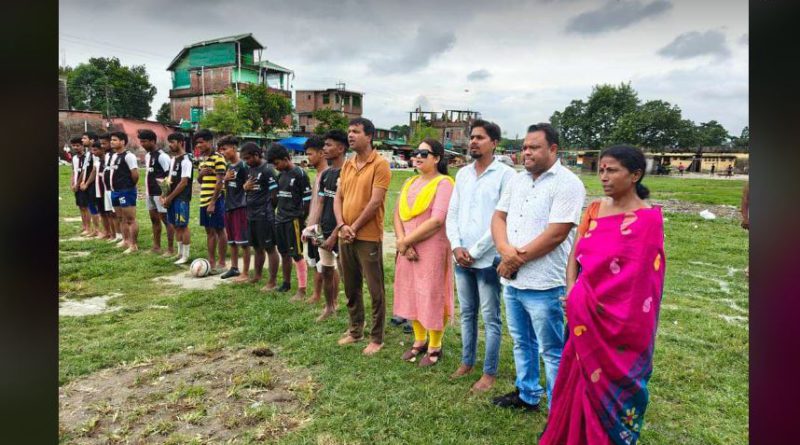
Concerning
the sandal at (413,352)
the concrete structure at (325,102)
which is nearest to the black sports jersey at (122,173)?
the sandal at (413,352)

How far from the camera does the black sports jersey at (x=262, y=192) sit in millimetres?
6172

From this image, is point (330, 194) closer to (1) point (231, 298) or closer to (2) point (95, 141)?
(1) point (231, 298)

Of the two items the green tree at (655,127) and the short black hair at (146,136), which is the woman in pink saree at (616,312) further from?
the green tree at (655,127)

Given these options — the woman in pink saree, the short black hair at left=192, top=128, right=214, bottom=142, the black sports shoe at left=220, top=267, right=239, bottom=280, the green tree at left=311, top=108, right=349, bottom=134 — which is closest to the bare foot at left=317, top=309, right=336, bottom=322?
the black sports shoe at left=220, top=267, right=239, bottom=280

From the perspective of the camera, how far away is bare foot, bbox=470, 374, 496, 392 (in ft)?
11.9

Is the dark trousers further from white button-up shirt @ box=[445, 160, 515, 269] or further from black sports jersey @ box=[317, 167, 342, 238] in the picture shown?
white button-up shirt @ box=[445, 160, 515, 269]

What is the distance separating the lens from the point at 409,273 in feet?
14.2

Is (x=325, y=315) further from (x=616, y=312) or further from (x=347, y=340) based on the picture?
(x=616, y=312)

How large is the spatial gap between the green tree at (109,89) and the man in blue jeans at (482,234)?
159 feet
